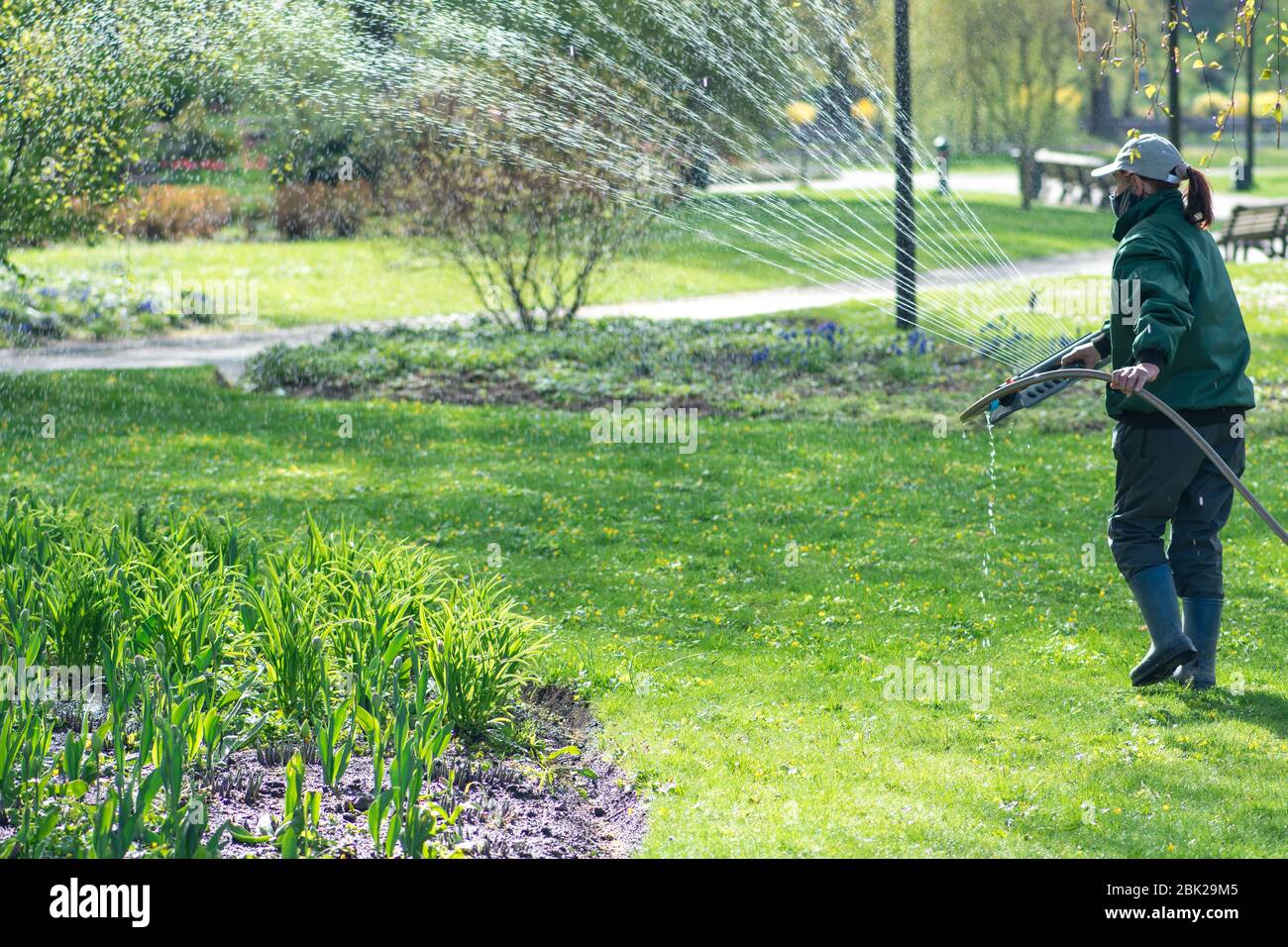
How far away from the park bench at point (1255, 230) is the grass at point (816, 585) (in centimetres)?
903

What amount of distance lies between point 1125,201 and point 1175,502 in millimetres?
1168

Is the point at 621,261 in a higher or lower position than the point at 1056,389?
higher

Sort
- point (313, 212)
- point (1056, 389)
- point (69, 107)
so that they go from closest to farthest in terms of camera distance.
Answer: point (1056, 389), point (69, 107), point (313, 212)

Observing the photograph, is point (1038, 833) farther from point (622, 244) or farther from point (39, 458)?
point (622, 244)

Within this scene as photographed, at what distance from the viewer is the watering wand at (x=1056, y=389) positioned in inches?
183

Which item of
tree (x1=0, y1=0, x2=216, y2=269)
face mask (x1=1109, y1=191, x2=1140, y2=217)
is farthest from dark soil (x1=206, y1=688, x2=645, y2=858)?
tree (x1=0, y1=0, x2=216, y2=269)

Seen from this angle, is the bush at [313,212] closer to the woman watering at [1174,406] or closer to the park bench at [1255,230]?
the park bench at [1255,230]

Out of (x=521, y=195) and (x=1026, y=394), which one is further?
(x=521, y=195)

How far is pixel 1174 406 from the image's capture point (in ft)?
16.6

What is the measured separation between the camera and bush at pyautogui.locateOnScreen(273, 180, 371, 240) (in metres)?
25.2
